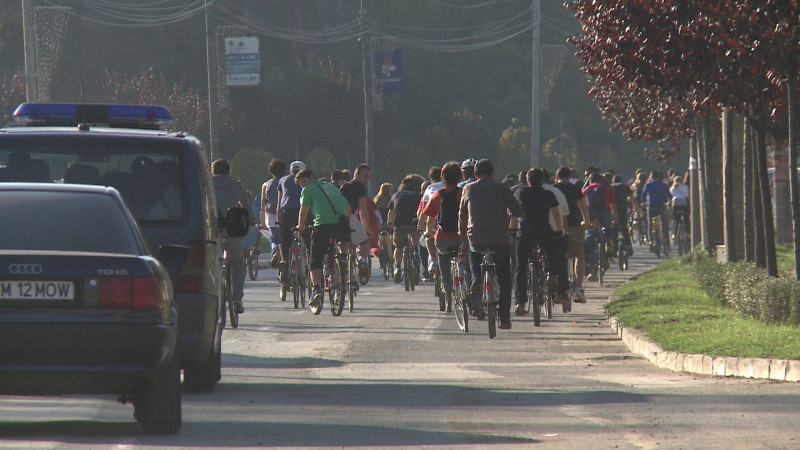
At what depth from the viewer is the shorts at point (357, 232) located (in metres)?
20.9

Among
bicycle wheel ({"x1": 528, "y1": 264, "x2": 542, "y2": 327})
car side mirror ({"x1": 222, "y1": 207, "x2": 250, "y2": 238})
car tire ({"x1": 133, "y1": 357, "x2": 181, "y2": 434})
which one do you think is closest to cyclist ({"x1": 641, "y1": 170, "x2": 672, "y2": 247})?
bicycle wheel ({"x1": 528, "y1": 264, "x2": 542, "y2": 327})

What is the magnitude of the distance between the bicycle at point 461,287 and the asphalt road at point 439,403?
32cm

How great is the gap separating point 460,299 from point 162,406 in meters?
8.66

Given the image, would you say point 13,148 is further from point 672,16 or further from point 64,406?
point 672,16

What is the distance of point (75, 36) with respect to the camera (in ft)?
233

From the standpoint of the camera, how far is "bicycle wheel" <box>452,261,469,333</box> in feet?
54.4

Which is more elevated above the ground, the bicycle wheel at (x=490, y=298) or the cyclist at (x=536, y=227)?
the cyclist at (x=536, y=227)

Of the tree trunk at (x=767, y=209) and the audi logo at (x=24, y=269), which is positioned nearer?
the audi logo at (x=24, y=269)

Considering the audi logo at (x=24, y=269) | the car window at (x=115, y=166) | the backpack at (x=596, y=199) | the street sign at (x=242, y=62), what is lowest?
the audi logo at (x=24, y=269)

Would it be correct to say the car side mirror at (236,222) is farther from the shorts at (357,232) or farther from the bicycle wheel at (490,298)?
the shorts at (357,232)

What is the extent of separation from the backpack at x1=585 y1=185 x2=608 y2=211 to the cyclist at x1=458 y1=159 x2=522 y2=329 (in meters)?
9.00

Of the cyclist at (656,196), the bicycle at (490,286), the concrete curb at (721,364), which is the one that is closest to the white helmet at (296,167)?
the bicycle at (490,286)

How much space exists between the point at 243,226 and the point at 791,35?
6131 millimetres

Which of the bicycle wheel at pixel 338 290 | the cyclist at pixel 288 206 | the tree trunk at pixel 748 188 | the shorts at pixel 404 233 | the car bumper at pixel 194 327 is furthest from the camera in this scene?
the shorts at pixel 404 233
